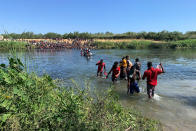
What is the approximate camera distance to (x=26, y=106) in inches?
132

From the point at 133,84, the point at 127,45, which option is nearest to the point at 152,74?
the point at 133,84

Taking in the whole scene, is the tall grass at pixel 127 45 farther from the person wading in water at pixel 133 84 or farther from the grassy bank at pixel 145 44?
the person wading in water at pixel 133 84

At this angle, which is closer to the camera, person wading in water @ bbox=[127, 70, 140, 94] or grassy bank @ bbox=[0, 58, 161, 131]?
grassy bank @ bbox=[0, 58, 161, 131]

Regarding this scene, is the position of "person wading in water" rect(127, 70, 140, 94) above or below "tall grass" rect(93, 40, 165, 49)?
below

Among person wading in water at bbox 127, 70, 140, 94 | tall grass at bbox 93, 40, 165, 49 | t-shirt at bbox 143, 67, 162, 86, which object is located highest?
tall grass at bbox 93, 40, 165, 49

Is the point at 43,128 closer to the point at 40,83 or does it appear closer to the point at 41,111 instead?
the point at 41,111

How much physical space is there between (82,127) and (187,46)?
5004 cm

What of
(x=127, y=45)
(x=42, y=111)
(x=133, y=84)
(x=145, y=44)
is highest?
(x=145, y=44)

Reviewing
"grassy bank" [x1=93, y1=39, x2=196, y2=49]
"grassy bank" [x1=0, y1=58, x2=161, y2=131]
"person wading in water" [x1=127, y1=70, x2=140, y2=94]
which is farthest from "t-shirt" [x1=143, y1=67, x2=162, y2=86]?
"grassy bank" [x1=93, y1=39, x2=196, y2=49]

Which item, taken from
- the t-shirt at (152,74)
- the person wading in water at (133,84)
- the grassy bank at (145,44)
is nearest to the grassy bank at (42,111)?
the t-shirt at (152,74)

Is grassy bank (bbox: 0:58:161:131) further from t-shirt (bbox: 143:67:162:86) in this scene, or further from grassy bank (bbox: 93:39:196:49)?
grassy bank (bbox: 93:39:196:49)

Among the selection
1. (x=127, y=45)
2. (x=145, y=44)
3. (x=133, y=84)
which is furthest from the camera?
(x=127, y=45)

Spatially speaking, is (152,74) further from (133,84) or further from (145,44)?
(145,44)

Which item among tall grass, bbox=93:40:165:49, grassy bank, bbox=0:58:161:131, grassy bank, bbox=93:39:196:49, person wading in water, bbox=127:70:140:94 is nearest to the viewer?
grassy bank, bbox=0:58:161:131
